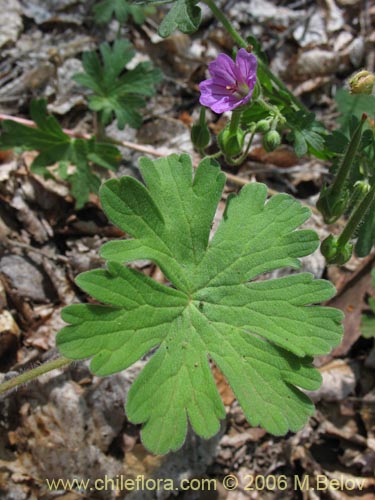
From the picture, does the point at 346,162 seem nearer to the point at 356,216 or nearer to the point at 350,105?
the point at 356,216

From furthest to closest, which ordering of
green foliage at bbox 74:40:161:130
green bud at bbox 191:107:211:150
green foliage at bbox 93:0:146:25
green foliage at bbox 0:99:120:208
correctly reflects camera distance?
green foliage at bbox 93:0:146:25 < green foliage at bbox 74:40:161:130 < green foliage at bbox 0:99:120:208 < green bud at bbox 191:107:211:150

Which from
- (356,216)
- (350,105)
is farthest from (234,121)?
(350,105)

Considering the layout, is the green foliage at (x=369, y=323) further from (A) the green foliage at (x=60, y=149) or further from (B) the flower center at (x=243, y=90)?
(A) the green foliage at (x=60, y=149)

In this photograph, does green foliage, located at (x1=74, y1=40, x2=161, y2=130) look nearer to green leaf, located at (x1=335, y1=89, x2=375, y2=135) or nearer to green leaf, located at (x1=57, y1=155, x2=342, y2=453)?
green leaf, located at (x1=335, y1=89, x2=375, y2=135)

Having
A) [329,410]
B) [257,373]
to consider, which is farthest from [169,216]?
[329,410]

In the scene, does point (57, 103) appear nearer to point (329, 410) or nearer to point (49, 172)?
point (49, 172)

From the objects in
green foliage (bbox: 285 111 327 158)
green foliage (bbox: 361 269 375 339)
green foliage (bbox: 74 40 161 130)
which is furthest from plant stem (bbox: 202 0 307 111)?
green foliage (bbox: 361 269 375 339)
